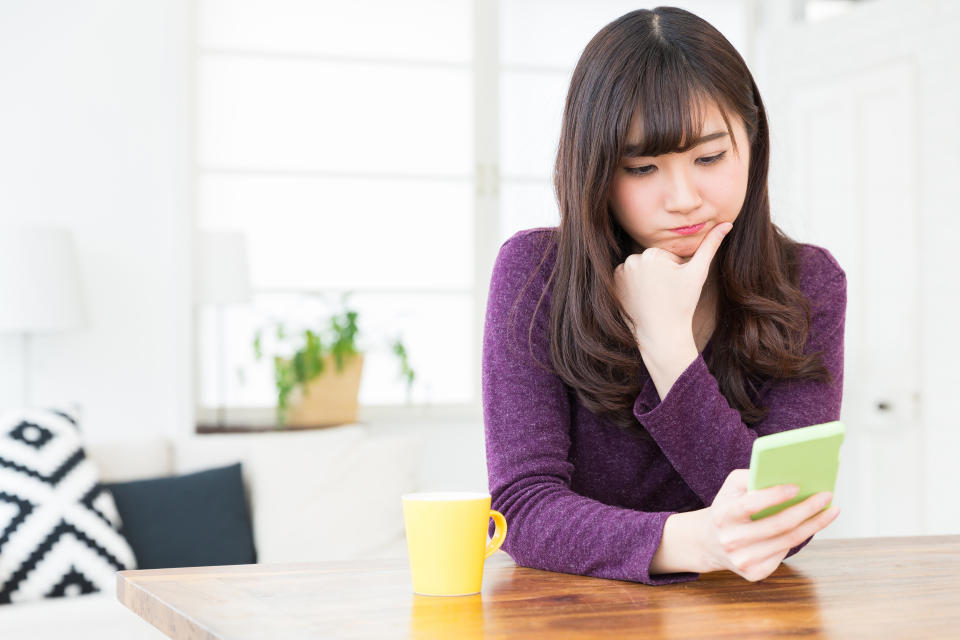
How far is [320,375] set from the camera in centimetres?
356

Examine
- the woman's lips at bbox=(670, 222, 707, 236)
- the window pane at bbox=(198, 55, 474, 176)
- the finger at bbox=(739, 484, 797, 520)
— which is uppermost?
the window pane at bbox=(198, 55, 474, 176)

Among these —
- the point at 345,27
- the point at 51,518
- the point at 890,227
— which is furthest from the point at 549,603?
the point at 345,27

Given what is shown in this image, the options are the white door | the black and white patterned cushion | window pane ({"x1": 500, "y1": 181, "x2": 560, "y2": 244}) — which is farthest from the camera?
window pane ({"x1": 500, "y1": 181, "x2": 560, "y2": 244})

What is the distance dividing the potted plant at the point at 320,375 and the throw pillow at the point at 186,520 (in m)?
0.75

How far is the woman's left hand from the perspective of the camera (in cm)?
108

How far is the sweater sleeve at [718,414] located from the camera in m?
1.07

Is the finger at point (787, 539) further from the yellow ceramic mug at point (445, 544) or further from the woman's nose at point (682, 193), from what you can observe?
the woman's nose at point (682, 193)

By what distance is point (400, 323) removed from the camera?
3971 mm

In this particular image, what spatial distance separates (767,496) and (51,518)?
2.20m

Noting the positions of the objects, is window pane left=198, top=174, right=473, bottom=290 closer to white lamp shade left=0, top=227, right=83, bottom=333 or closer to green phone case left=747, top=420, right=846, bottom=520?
white lamp shade left=0, top=227, right=83, bottom=333

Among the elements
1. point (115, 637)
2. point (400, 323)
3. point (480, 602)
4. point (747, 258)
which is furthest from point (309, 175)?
point (480, 602)

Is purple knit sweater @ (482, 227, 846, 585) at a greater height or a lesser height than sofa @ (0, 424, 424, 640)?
greater

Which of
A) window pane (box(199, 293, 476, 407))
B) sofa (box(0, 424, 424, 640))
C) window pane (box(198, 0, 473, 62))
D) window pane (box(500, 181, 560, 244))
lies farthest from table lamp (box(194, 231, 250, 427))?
window pane (box(500, 181, 560, 244))

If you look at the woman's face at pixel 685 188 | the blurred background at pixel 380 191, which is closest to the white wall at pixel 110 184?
the blurred background at pixel 380 191
